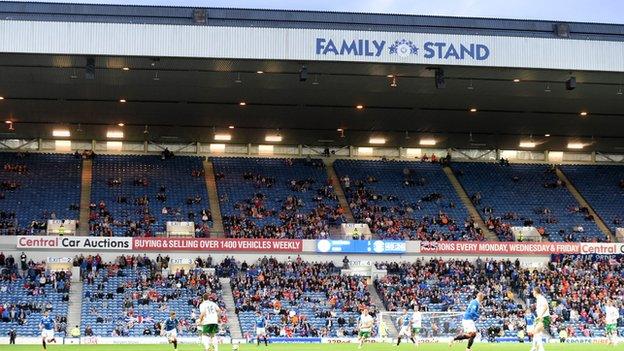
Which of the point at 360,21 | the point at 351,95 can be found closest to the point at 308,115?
the point at 351,95

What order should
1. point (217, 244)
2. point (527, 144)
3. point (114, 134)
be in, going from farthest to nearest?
1. point (527, 144)
2. point (114, 134)
3. point (217, 244)

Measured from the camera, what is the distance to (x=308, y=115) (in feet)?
198

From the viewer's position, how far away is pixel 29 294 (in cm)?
5125

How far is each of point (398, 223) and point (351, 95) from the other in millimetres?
12606

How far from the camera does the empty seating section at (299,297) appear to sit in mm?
49938

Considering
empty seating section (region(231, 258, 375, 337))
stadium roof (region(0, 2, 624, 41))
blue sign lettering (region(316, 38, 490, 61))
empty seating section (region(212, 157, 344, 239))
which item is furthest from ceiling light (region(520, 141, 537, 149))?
blue sign lettering (region(316, 38, 490, 61))

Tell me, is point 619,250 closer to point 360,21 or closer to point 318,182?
point 318,182

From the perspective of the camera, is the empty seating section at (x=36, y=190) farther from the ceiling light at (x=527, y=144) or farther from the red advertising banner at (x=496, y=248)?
the ceiling light at (x=527, y=144)

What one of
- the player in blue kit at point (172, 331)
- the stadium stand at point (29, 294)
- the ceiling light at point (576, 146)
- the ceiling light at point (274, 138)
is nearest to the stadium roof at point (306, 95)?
the ceiling light at point (274, 138)

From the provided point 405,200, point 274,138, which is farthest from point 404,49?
point 274,138

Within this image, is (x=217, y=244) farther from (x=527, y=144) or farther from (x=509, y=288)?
(x=527, y=144)

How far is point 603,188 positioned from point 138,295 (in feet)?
127

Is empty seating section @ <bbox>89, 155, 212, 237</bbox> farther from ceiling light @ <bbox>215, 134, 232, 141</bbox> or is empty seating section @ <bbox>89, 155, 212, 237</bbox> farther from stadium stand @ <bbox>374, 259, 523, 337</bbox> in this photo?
stadium stand @ <bbox>374, 259, 523, 337</bbox>

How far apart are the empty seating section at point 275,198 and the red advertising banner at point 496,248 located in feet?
22.8
